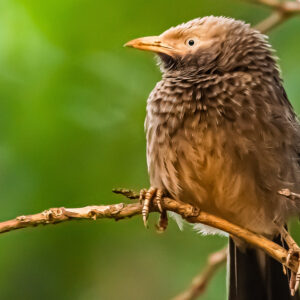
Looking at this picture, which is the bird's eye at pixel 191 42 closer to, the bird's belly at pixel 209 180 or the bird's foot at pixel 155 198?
the bird's belly at pixel 209 180

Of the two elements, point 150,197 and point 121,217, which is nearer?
point 121,217

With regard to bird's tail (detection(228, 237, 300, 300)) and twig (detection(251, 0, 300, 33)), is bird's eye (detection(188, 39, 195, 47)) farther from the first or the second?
bird's tail (detection(228, 237, 300, 300))

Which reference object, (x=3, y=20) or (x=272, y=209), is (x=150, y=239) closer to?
(x=272, y=209)

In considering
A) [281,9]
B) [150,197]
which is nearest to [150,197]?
[150,197]

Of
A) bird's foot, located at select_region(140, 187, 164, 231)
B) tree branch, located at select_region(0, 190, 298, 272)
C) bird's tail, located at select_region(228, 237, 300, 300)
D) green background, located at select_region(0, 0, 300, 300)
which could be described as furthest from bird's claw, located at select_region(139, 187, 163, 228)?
bird's tail, located at select_region(228, 237, 300, 300)

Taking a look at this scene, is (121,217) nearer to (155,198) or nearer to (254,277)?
(155,198)

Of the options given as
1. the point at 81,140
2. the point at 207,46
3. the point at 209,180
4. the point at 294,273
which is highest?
the point at 207,46
